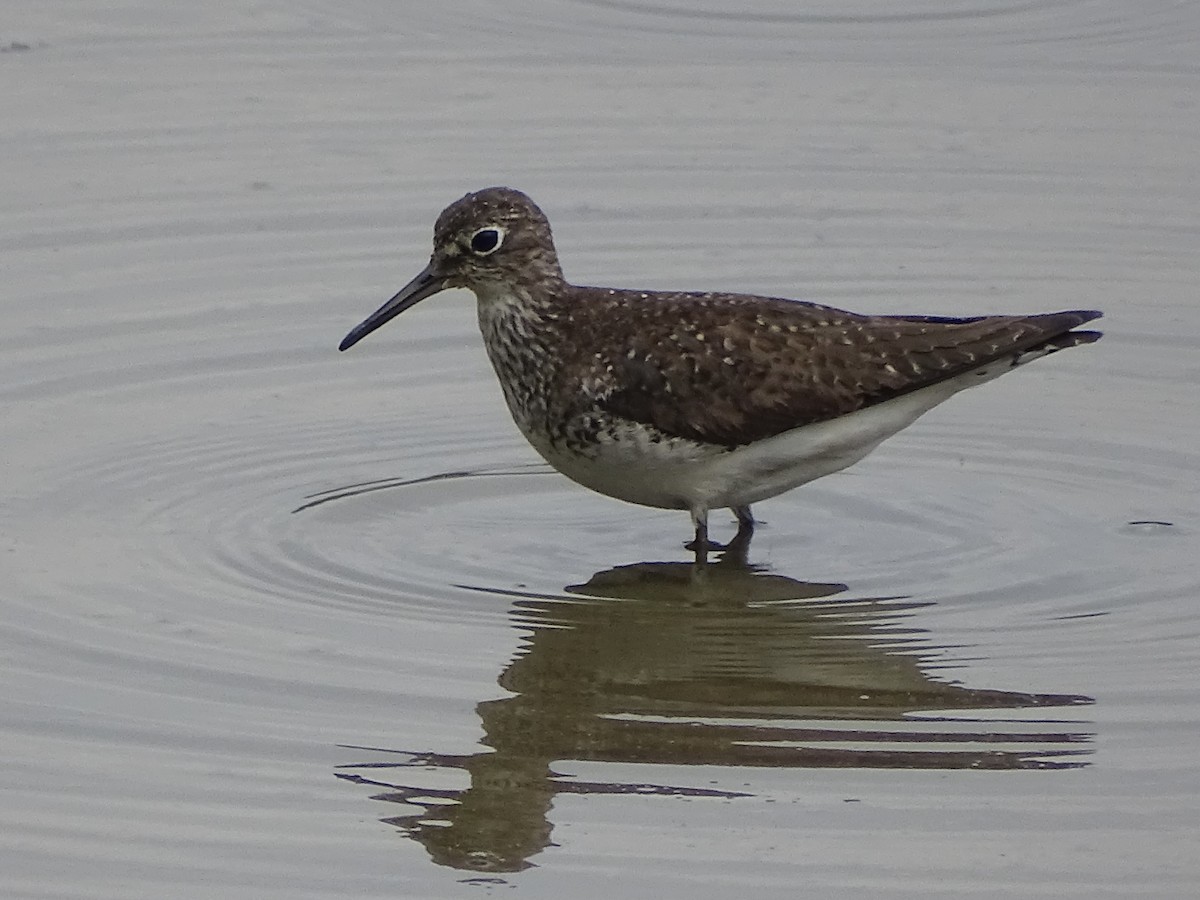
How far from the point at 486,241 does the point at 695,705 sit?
116 inches

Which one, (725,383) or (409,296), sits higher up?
(409,296)

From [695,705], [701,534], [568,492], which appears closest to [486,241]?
[568,492]

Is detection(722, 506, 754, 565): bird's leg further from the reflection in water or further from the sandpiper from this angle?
the reflection in water

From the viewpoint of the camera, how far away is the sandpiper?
10.6 metres

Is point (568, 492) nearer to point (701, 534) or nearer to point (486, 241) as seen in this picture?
point (701, 534)

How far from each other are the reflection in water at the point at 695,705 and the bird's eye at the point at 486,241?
1.60 m

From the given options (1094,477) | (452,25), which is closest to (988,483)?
(1094,477)

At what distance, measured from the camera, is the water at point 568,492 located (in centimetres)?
784

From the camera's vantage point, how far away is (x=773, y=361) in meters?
10.7

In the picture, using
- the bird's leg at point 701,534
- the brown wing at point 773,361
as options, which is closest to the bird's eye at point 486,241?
the brown wing at point 773,361

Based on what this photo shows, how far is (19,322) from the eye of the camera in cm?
1258

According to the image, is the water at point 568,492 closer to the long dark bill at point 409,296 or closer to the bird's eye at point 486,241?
the long dark bill at point 409,296

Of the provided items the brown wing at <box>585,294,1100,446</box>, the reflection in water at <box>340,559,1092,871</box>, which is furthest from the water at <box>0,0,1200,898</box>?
the brown wing at <box>585,294,1100,446</box>

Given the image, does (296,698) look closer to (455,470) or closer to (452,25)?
(455,470)
